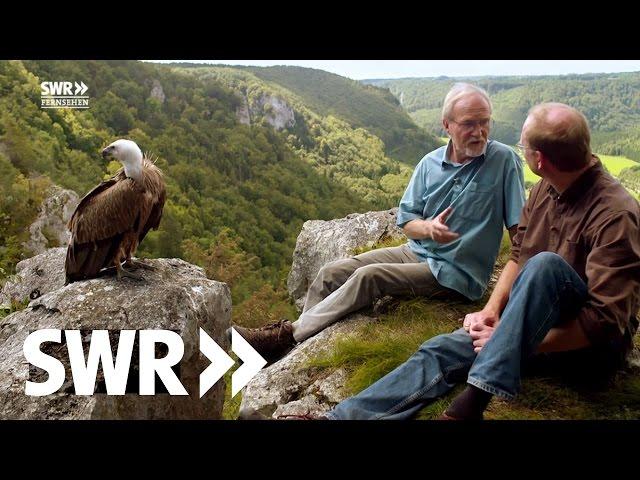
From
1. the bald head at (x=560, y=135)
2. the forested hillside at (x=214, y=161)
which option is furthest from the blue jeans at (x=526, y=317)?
the forested hillside at (x=214, y=161)

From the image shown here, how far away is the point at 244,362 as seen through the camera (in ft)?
10.8

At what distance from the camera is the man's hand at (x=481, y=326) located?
2.66 metres

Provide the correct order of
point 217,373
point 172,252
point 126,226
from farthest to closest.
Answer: point 172,252
point 126,226
point 217,373

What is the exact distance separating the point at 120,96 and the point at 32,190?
22.4 feet

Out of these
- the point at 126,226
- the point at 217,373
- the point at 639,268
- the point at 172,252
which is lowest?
the point at 172,252

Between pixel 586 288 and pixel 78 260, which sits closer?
pixel 586 288

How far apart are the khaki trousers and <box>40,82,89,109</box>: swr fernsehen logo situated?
2.20 m

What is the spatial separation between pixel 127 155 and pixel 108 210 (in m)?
0.38

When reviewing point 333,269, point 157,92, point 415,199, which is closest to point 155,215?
point 333,269

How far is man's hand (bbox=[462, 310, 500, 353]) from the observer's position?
2.66 metres

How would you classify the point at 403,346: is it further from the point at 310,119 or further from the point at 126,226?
the point at 310,119

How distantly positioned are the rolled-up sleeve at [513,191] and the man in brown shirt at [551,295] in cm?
55

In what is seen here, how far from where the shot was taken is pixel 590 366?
2.71 m
